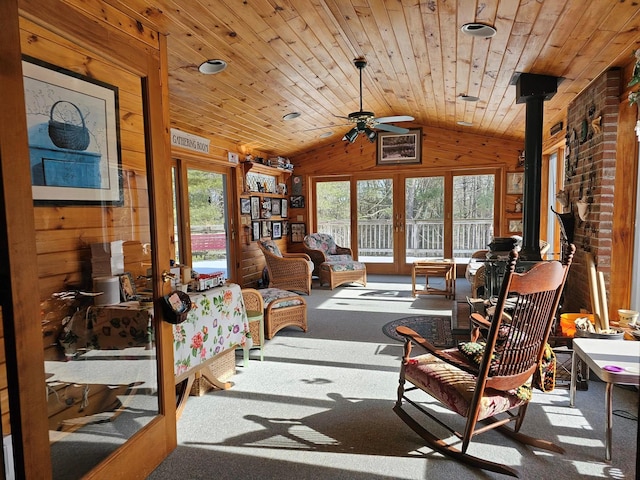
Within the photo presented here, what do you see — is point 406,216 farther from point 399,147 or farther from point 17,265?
point 17,265

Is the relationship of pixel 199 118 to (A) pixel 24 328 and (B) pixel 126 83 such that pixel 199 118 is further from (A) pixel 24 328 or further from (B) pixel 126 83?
(A) pixel 24 328

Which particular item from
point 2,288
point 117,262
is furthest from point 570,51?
point 2,288

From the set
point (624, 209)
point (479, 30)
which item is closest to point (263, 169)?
point (479, 30)

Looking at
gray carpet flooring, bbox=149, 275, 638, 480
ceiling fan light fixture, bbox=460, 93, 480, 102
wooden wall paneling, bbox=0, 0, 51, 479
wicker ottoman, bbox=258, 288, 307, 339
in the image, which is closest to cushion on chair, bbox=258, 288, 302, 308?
wicker ottoman, bbox=258, 288, 307, 339

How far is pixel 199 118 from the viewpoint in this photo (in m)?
4.91

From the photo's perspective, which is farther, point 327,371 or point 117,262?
point 327,371

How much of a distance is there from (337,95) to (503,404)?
421 centimetres

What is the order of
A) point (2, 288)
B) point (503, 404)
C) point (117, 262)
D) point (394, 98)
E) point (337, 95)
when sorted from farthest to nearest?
point (394, 98), point (337, 95), point (117, 262), point (503, 404), point (2, 288)

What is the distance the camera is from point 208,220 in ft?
18.8

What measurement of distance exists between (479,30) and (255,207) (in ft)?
15.3

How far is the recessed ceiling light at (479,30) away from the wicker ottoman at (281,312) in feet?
8.97

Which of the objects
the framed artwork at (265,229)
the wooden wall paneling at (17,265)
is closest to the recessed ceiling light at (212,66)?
the wooden wall paneling at (17,265)

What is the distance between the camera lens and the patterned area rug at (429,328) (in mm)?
3902

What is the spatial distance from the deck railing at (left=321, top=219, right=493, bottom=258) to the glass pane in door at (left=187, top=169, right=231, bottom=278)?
8.68ft
